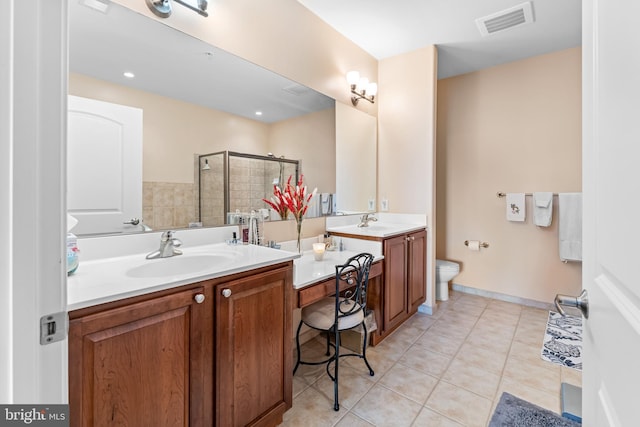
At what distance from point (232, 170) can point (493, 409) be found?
2103 millimetres

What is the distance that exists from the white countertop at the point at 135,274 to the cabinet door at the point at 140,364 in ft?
0.18

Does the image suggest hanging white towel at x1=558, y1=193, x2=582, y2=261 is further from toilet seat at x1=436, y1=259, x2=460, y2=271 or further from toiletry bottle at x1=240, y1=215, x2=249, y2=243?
toiletry bottle at x1=240, y1=215, x2=249, y2=243

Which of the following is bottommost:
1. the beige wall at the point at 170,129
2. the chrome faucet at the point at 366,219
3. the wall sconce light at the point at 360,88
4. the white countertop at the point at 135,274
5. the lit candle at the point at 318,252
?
the lit candle at the point at 318,252

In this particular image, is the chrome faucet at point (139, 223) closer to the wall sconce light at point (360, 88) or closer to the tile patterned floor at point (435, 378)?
the tile patterned floor at point (435, 378)

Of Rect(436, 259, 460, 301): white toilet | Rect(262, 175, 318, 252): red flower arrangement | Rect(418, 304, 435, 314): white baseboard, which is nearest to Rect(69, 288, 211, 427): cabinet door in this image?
Rect(262, 175, 318, 252): red flower arrangement

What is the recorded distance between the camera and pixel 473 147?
3451mm

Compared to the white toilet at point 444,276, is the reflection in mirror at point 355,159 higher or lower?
higher

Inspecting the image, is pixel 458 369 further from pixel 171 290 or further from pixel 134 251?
pixel 134 251

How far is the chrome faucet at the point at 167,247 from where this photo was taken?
1420 millimetres

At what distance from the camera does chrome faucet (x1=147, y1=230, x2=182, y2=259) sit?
1.42m

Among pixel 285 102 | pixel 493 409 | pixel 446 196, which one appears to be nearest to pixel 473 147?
pixel 446 196

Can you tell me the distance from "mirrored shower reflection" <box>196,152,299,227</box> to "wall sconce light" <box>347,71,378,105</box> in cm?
112

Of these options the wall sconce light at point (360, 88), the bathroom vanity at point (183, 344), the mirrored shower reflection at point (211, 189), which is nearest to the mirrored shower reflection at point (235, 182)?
the mirrored shower reflection at point (211, 189)

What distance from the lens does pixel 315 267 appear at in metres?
1.94
